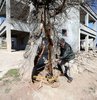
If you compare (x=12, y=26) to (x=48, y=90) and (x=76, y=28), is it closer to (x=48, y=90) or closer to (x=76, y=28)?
(x=76, y=28)

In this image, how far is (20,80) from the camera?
9.17 meters

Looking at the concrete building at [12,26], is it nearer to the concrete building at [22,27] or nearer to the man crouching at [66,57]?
the concrete building at [22,27]

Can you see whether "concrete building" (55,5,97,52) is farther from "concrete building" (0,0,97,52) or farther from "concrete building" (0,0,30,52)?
"concrete building" (0,0,30,52)

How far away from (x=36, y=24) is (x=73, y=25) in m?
11.5

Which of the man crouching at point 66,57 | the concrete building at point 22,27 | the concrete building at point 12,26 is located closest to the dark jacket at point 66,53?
the man crouching at point 66,57

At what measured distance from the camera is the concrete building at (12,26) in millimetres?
15085

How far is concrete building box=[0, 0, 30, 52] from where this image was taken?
15085 mm

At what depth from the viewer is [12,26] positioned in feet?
61.2

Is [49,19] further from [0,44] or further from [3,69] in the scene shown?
[0,44]

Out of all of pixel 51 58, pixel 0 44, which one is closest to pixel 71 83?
pixel 51 58

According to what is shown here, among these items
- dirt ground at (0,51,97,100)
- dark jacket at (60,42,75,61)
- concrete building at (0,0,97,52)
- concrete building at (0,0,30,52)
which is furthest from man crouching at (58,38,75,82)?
concrete building at (0,0,30,52)

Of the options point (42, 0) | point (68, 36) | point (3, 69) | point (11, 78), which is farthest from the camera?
point (68, 36)

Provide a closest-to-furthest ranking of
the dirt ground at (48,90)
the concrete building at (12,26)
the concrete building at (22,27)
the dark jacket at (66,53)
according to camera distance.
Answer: the dirt ground at (48,90) → the dark jacket at (66,53) → the concrete building at (22,27) → the concrete building at (12,26)

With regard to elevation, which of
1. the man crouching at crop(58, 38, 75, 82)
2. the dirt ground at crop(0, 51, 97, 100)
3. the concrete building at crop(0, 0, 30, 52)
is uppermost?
the concrete building at crop(0, 0, 30, 52)
